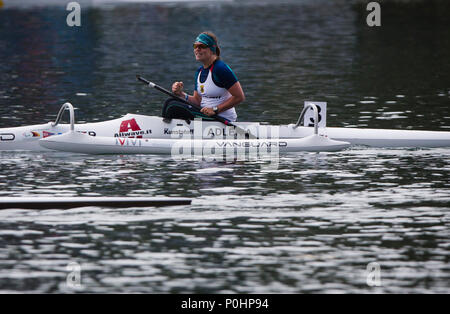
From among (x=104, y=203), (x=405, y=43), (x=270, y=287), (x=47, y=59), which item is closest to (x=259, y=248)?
(x=270, y=287)

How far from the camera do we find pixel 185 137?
1739cm

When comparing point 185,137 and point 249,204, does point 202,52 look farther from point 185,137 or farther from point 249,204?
point 249,204

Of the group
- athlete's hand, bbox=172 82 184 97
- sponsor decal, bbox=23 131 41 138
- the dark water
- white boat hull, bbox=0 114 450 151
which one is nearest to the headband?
athlete's hand, bbox=172 82 184 97

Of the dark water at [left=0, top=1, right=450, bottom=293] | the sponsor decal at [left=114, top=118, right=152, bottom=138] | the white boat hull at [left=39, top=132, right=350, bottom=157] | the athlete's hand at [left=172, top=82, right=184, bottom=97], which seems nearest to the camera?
the dark water at [left=0, top=1, right=450, bottom=293]

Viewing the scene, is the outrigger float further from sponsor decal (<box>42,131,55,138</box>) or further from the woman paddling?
the woman paddling

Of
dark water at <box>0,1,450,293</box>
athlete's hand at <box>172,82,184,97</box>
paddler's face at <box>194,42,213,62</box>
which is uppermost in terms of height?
paddler's face at <box>194,42,213,62</box>

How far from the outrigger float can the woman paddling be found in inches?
10.7

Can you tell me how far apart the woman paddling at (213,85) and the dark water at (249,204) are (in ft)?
3.83

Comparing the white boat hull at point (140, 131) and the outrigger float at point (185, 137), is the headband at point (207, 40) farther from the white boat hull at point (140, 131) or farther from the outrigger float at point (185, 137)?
the white boat hull at point (140, 131)

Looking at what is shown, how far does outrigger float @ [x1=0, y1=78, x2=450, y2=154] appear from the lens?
16.8m

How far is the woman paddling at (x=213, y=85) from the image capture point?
16891mm

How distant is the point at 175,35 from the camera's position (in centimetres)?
4891

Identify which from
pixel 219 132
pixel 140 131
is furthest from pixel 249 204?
pixel 140 131

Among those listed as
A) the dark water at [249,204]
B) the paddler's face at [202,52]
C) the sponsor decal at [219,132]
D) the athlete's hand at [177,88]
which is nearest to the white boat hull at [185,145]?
the dark water at [249,204]
